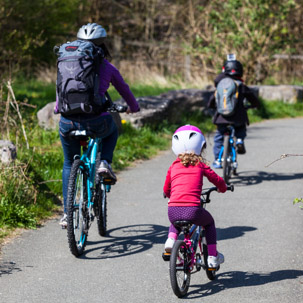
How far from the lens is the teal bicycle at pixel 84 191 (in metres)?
5.37

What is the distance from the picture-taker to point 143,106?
12383mm

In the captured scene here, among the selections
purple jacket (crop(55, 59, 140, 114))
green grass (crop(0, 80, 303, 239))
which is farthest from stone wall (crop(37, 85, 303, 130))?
purple jacket (crop(55, 59, 140, 114))

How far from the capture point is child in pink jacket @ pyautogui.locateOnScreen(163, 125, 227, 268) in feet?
15.4

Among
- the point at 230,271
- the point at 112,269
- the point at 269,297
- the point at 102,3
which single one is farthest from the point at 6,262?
the point at 102,3

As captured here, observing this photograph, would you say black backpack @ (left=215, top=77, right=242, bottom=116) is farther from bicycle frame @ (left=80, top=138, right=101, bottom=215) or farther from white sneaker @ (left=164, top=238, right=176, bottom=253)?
white sneaker @ (left=164, top=238, right=176, bottom=253)

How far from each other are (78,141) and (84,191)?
433mm

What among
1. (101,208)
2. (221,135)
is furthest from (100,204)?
(221,135)

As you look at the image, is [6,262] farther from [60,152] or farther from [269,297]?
[60,152]

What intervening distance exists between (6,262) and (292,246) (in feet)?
8.02

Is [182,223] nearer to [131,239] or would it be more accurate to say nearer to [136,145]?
[131,239]

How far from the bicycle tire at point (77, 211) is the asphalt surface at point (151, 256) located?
139mm

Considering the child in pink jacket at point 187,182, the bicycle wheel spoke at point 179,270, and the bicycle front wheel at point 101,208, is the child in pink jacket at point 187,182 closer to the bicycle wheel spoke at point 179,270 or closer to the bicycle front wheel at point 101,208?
the bicycle wheel spoke at point 179,270

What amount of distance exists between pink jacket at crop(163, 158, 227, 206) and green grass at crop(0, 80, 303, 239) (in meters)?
2.17

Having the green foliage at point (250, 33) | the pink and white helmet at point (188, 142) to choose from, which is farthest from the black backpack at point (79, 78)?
the green foliage at point (250, 33)
